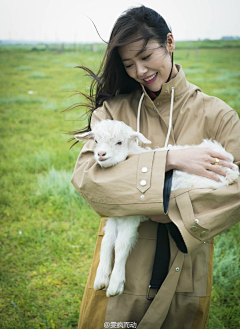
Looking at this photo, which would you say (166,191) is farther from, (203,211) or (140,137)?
(140,137)

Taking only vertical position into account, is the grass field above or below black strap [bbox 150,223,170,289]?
below

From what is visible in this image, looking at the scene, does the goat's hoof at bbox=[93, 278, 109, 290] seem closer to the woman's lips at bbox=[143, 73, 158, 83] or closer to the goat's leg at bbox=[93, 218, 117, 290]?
the goat's leg at bbox=[93, 218, 117, 290]

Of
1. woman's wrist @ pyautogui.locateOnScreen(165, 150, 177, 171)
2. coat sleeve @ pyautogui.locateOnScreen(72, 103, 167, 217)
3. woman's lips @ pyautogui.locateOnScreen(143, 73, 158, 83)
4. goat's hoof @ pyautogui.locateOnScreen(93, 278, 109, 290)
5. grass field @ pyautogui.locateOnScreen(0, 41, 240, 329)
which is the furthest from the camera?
grass field @ pyautogui.locateOnScreen(0, 41, 240, 329)

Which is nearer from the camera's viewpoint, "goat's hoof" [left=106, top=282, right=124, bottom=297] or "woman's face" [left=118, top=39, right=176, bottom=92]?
"goat's hoof" [left=106, top=282, right=124, bottom=297]

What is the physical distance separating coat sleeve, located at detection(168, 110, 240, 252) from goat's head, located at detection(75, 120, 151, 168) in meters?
0.43

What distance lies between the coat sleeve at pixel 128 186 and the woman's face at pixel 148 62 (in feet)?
1.87

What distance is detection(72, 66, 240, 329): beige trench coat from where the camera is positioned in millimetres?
1651

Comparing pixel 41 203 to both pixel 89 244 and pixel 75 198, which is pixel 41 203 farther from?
pixel 89 244

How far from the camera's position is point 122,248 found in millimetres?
1828

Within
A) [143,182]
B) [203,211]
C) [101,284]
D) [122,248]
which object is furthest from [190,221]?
[101,284]

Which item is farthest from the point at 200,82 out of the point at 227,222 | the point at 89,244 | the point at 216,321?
the point at 227,222

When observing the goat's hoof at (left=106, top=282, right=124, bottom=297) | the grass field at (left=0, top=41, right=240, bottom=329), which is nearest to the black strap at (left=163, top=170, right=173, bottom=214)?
the goat's hoof at (left=106, top=282, right=124, bottom=297)

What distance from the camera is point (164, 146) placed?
2.01 meters

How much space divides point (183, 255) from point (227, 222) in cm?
34
